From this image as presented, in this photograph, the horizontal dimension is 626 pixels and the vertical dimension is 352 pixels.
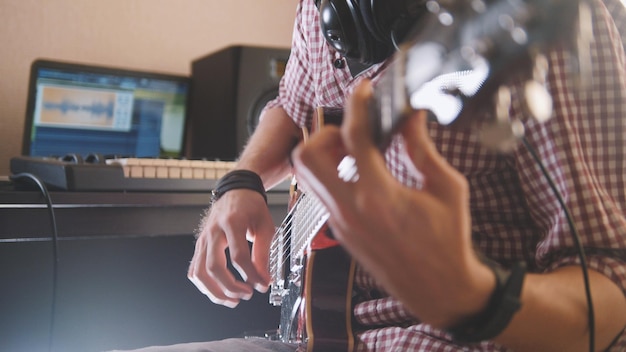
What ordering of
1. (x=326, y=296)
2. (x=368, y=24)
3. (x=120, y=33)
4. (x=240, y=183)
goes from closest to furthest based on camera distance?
(x=368, y=24), (x=326, y=296), (x=240, y=183), (x=120, y=33)

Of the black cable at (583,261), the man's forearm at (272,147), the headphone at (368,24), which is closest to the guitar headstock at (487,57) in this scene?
the black cable at (583,261)

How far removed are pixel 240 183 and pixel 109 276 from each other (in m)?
0.73

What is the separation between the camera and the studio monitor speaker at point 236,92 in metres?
1.70

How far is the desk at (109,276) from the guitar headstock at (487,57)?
0.88 metres

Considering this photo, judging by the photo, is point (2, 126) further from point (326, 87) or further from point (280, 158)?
point (326, 87)

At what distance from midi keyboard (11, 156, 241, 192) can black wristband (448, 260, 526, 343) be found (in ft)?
2.93

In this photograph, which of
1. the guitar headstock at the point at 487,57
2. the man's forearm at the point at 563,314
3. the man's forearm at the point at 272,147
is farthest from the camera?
the man's forearm at the point at 272,147

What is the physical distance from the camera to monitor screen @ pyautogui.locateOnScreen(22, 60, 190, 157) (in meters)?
1.58

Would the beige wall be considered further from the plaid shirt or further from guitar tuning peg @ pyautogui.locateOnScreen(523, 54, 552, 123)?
guitar tuning peg @ pyautogui.locateOnScreen(523, 54, 552, 123)

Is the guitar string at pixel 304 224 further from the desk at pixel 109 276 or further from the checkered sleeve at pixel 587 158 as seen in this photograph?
the desk at pixel 109 276

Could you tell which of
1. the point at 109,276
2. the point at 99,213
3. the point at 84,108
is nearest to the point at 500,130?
the point at 99,213

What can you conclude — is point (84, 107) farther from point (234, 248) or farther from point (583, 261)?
point (583, 261)

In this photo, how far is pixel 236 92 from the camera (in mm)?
1697

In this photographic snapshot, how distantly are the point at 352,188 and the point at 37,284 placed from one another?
1.22 m
